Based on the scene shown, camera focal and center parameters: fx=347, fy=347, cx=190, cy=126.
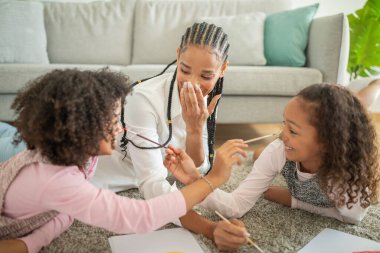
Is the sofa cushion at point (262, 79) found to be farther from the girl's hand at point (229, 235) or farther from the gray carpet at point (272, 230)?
the girl's hand at point (229, 235)

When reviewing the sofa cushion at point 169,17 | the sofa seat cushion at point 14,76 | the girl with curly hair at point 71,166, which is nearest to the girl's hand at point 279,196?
the girl with curly hair at point 71,166

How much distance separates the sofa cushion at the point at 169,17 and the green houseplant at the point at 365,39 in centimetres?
66

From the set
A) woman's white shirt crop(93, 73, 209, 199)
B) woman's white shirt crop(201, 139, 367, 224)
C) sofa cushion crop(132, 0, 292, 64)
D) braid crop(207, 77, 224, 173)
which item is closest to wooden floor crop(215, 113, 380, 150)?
sofa cushion crop(132, 0, 292, 64)

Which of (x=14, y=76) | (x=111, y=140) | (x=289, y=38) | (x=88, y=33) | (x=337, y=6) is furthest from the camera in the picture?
(x=337, y=6)

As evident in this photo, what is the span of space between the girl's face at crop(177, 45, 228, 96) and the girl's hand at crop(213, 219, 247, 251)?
1.50 ft

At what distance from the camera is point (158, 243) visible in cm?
97

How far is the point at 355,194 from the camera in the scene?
1082mm

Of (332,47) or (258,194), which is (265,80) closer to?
(332,47)

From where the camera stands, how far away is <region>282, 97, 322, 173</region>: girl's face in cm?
102

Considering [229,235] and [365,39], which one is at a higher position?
[365,39]

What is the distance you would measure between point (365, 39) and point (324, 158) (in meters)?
2.25

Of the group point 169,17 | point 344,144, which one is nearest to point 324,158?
point 344,144

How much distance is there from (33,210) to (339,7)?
3196 millimetres

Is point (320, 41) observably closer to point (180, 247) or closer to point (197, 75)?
point (197, 75)
